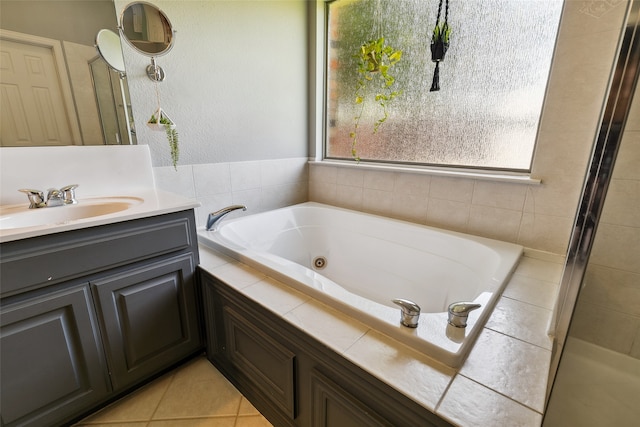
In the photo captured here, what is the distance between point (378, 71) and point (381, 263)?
1295 millimetres

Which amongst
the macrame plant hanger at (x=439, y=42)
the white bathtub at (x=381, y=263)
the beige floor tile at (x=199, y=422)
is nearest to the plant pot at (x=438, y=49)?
the macrame plant hanger at (x=439, y=42)

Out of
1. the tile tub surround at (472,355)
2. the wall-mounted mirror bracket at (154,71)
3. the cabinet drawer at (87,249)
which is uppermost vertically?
the wall-mounted mirror bracket at (154,71)

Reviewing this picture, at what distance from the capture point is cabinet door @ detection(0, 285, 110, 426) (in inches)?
35.3

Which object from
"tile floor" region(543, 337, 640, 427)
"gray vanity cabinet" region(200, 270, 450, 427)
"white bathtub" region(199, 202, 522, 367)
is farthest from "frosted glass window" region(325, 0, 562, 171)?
"gray vanity cabinet" region(200, 270, 450, 427)

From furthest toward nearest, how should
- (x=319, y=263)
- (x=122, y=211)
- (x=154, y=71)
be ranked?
(x=319, y=263)
(x=154, y=71)
(x=122, y=211)

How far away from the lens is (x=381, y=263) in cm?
182

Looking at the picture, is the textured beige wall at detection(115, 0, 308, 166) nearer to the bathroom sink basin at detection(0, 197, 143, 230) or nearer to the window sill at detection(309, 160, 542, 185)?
the bathroom sink basin at detection(0, 197, 143, 230)

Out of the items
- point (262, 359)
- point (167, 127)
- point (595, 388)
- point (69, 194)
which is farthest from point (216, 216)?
point (595, 388)

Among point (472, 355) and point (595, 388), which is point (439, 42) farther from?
point (595, 388)

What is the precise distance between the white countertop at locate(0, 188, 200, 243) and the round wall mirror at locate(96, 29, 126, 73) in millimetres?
611

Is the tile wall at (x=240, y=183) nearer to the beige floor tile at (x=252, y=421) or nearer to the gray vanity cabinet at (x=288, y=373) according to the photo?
the gray vanity cabinet at (x=288, y=373)

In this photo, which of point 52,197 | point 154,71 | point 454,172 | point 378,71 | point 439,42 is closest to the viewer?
point 52,197

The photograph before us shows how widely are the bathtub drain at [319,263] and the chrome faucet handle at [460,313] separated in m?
1.24

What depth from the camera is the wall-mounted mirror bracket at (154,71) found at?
1435 mm
